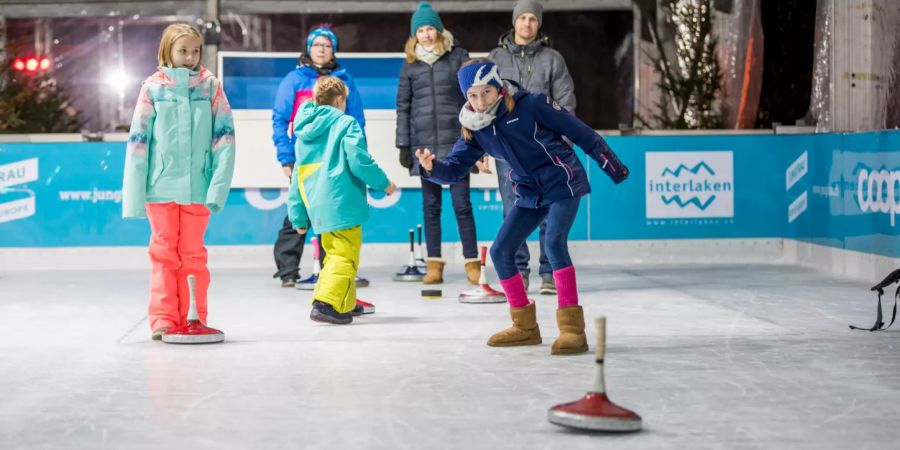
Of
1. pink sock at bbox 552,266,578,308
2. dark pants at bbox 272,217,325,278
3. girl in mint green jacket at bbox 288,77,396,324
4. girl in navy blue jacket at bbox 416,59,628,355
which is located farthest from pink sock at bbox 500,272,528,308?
dark pants at bbox 272,217,325,278

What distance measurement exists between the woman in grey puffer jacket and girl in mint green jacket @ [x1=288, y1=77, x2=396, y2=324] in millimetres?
2123

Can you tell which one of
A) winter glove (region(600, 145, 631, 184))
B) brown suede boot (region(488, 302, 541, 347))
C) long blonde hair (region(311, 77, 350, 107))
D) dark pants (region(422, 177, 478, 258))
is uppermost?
long blonde hair (region(311, 77, 350, 107))

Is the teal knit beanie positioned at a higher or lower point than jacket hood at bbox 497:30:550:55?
higher

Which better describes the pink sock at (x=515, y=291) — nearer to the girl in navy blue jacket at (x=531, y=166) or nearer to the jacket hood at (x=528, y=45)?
A: the girl in navy blue jacket at (x=531, y=166)

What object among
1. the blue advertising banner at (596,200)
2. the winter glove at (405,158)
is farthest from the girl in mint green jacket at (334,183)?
the blue advertising banner at (596,200)

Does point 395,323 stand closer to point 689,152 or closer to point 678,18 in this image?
point 689,152

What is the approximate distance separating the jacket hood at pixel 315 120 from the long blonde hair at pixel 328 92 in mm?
47

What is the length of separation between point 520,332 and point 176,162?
2029 mm

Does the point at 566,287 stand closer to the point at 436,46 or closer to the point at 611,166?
the point at 611,166

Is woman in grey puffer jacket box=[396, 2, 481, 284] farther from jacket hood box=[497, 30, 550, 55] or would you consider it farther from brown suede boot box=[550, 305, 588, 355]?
brown suede boot box=[550, 305, 588, 355]

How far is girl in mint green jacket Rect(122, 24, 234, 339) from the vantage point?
6789 mm

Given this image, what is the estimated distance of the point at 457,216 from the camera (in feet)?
32.0

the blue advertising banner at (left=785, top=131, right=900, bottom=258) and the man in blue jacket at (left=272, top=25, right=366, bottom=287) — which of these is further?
the blue advertising banner at (left=785, top=131, right=900, bottom=258)

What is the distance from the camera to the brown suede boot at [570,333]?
20.6ft
